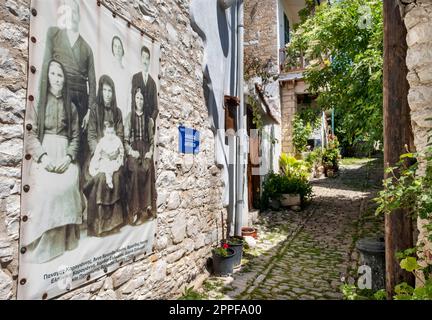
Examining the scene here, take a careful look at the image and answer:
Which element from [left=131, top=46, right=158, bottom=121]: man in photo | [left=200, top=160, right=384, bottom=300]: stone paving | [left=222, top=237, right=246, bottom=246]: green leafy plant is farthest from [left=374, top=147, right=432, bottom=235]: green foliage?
[left=222, top=237, right=246, bottom=246]: green leafy plant

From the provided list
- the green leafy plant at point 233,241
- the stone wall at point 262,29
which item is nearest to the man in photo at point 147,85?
the green leafy plant at point 233,241

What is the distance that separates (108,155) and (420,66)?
2961 millimetres

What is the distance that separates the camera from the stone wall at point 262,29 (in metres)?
11.8

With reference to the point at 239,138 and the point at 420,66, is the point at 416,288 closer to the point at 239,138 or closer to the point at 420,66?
the point at 420,66

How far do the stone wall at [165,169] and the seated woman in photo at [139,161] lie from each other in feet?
0.62

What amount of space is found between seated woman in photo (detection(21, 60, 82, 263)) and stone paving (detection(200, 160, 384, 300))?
2.26 m

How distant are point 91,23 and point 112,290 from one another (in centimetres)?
217

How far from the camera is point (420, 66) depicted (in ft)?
9.20

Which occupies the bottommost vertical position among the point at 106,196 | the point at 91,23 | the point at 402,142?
the point at 106,196

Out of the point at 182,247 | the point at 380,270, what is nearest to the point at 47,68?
the point at 182,247

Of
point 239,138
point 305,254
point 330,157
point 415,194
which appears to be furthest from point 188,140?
point 330,157

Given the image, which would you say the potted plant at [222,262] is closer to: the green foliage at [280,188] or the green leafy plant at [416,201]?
the green leafy plant at [416,201]

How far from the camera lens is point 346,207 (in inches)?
349
